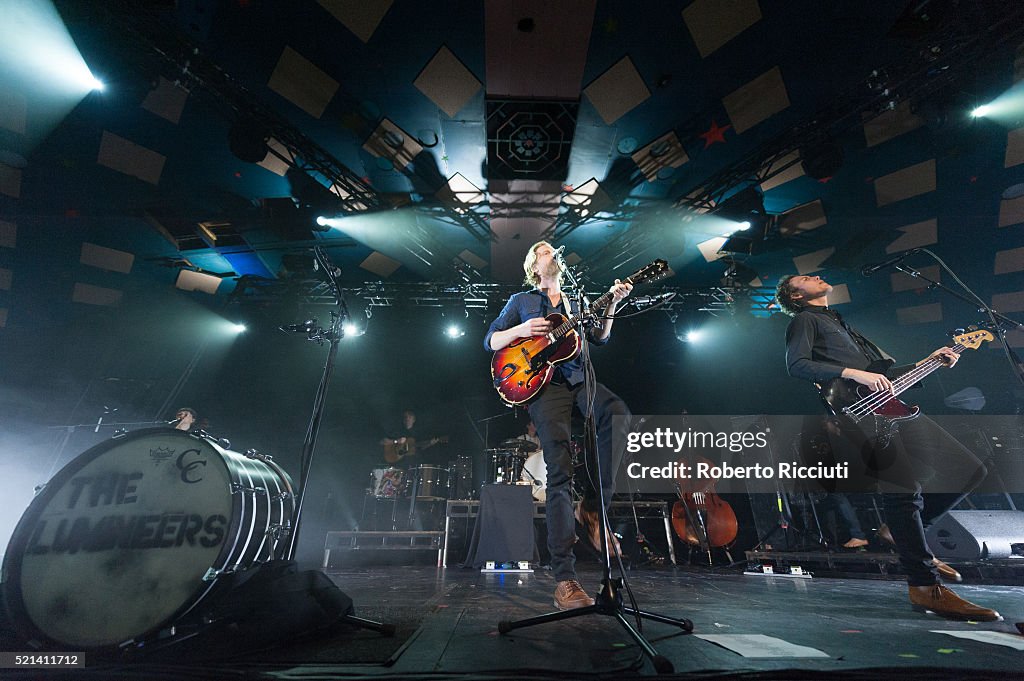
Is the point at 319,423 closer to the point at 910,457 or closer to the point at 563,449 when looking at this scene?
the point at 563,449

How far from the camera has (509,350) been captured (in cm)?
290

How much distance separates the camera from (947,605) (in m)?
2.21

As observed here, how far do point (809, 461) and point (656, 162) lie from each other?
561cm

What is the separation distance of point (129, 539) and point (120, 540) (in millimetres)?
32

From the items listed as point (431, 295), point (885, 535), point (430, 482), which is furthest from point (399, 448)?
point (885, 535)

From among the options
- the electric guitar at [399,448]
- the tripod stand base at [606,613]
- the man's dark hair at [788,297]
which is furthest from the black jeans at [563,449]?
the electric guitar at [399,448]

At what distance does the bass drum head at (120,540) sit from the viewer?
60.7 inches

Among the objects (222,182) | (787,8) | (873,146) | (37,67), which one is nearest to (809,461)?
(873,146)

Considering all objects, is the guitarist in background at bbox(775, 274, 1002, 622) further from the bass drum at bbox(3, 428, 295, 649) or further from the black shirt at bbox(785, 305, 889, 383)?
the bass drum at bbox(3, 428, 295, 649)

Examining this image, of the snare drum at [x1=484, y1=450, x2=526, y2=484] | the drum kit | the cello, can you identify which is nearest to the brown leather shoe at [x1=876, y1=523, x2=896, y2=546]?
the cello

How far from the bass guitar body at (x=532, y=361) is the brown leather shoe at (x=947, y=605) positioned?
2431 millimetres

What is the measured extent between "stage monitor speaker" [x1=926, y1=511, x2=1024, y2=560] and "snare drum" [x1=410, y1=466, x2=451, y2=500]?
707 centimetres

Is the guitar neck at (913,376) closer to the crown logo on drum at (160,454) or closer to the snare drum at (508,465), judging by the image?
the crown logo on drum at (160,454)

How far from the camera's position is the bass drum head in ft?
5.06
